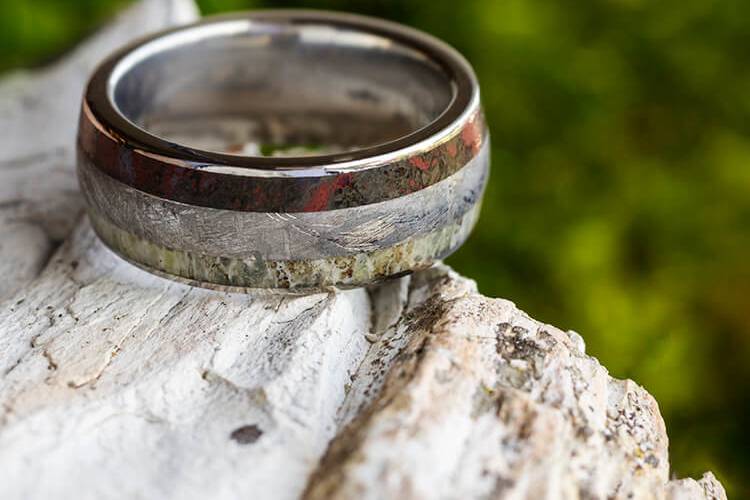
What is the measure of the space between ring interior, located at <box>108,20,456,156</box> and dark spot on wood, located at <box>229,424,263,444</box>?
62 cm

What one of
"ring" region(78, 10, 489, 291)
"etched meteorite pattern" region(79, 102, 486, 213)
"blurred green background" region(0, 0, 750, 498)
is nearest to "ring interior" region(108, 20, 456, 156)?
"ring" region(78, 10, 489, 291)

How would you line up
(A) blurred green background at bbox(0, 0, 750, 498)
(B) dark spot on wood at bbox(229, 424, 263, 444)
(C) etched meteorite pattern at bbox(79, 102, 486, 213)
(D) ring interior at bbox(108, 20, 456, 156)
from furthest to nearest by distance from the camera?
(A) blurred green background at bbox(0, 0, 750, 498) → (D) ring interior at bbox(108, 20, 456, 156) → (C) etched meteorite pattern at bbox(79, 102, 486, 213) → (B) dark spot on wood at bbox(229, 424, 263, 444)

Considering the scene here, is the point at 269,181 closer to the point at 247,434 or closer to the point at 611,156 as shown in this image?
the point at 247,434

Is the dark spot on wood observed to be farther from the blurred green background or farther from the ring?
the blurred green background

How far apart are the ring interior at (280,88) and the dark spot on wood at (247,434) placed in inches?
24.4

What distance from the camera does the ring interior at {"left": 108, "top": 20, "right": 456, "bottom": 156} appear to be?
140cm

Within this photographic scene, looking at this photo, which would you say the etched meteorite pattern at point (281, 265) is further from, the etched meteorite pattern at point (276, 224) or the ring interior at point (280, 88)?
the ring interior at point (280, 88)

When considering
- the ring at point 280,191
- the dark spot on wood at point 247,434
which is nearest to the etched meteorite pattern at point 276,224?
the ring at point 280,191

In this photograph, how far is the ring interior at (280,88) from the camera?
1400 mm

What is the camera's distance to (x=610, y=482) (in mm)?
841

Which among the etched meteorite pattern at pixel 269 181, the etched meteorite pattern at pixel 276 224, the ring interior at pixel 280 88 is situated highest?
the etched meteorite pattern at pixel 269 181

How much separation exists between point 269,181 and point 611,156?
1.23 metres

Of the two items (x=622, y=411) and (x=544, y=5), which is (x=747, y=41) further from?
(x=622, y=411)

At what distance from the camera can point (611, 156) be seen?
2035mm
